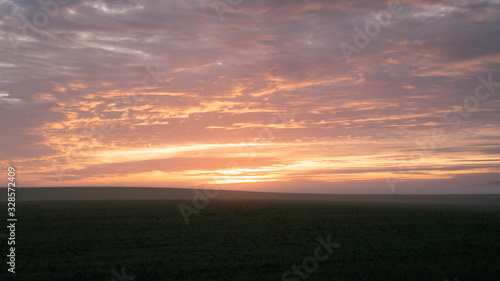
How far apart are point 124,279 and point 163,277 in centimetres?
143

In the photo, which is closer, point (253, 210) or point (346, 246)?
point (346, 246)

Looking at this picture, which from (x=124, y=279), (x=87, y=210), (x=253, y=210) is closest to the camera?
(x=124, y=279)

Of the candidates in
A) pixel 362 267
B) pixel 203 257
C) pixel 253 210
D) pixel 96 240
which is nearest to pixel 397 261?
pixel 362 267

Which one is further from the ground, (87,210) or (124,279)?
(87,210)

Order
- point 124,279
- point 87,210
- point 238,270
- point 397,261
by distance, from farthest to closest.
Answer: point 87,210 < point 397,261 < point 238,270 < point 124,279

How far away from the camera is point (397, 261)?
734 inches

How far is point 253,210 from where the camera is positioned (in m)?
38.3

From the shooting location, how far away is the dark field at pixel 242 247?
16.4 m

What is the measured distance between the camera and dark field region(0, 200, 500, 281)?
16422mm

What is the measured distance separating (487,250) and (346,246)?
7113 mm

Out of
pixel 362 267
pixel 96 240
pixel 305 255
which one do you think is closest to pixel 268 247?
pixel 305 255

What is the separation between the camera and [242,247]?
69.3 feet

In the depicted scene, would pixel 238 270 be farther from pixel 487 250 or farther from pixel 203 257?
pixel 487 250

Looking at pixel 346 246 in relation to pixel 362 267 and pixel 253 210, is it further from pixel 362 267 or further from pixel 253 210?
pixel 253 210
